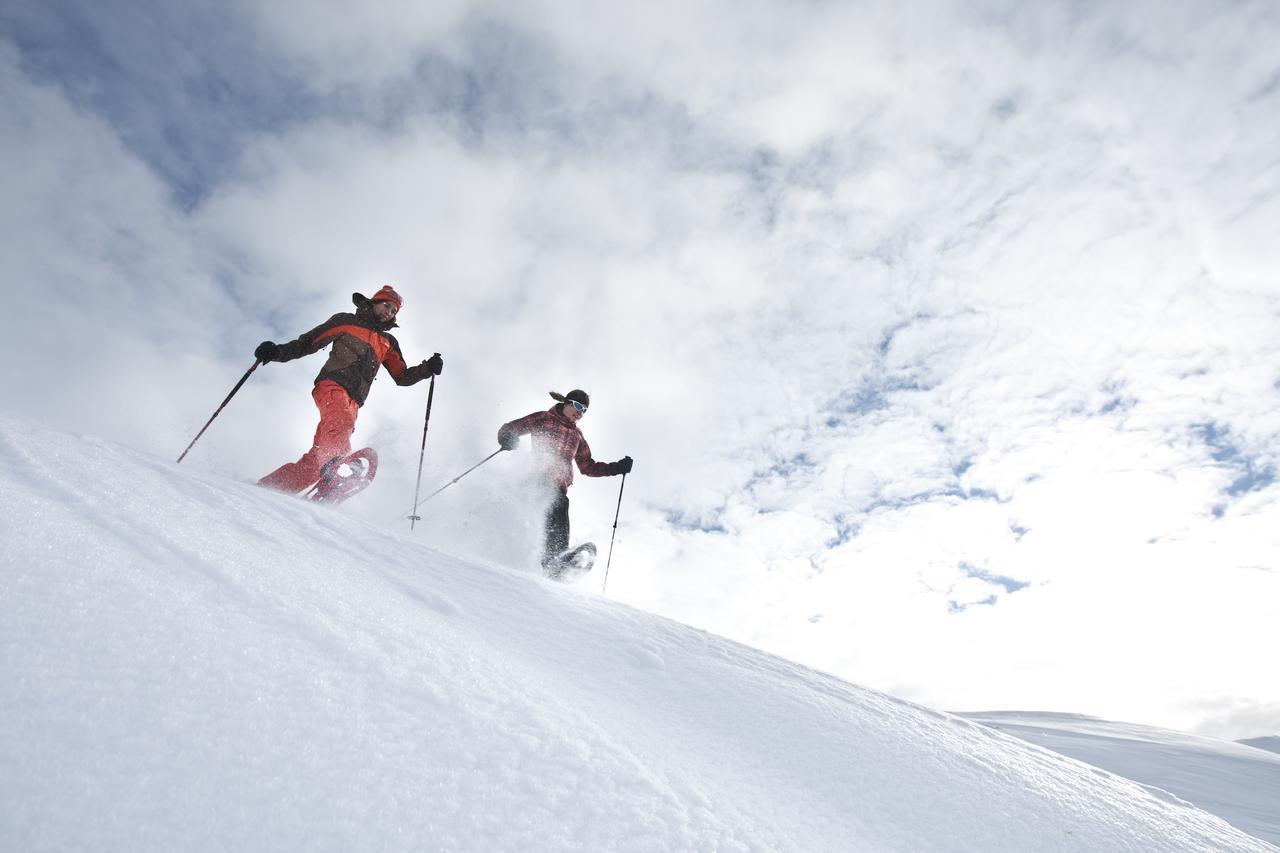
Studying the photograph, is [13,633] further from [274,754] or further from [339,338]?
[339,338]

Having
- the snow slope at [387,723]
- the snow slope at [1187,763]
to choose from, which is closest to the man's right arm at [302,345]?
the snow slope at [387,723]

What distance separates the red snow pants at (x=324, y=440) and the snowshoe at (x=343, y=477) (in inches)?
3.9

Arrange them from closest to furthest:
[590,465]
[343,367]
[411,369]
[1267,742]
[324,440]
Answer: [324,440], [343,367], [411,369], [1267,742], [590,465]

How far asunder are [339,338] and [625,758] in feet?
16.1

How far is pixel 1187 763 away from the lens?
3.47 meters

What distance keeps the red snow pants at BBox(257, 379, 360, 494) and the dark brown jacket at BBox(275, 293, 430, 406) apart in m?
0.10

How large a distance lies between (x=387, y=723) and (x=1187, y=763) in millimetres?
4261

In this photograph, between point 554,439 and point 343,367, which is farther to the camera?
point 554,439

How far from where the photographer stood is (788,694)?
6.73 ft

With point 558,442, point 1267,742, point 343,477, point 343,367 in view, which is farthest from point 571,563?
point 1267,742

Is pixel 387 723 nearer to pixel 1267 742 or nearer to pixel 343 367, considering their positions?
pixel 343 367

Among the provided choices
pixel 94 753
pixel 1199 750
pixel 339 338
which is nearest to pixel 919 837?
pixel 94 753

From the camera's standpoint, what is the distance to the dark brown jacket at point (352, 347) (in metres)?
5.16

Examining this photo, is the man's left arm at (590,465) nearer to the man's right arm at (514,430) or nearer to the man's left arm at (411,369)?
the man's right arm at (514,430)
